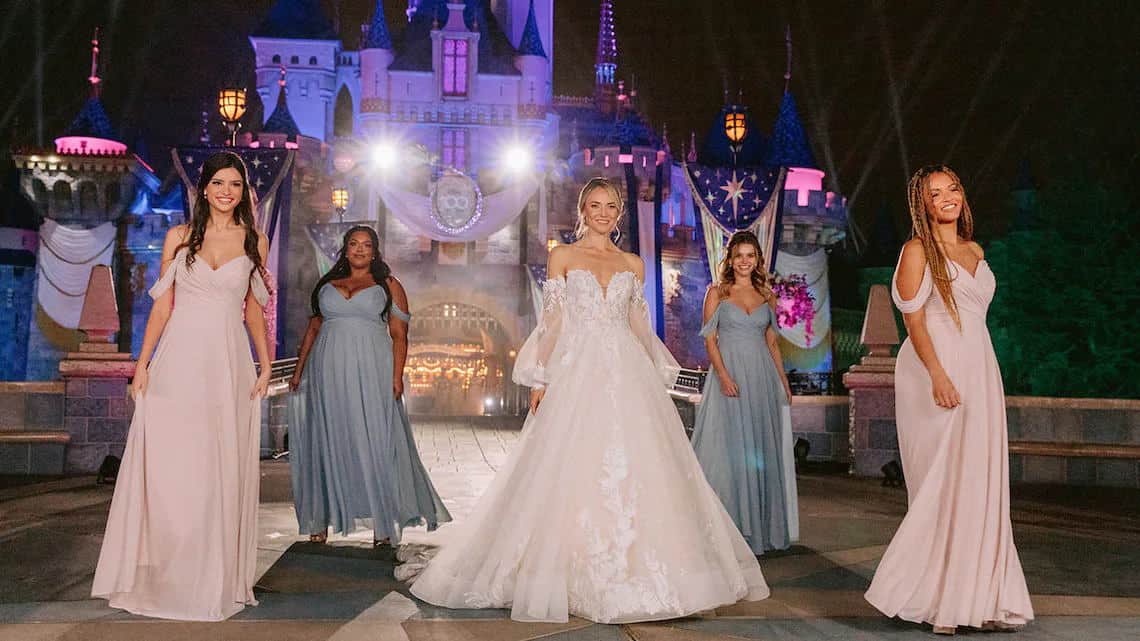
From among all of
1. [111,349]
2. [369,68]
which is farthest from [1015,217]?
[111,349]

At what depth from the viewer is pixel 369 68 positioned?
156 ft

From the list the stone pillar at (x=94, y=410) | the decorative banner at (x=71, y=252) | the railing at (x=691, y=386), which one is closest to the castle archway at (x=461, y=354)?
the decorative banner at (x=71, y=252)

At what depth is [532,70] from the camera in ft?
155

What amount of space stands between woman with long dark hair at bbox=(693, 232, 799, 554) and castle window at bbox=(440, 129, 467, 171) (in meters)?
39.2

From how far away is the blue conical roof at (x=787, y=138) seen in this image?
1844 inches

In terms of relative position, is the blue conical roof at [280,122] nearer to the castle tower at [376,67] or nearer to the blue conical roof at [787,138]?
the castle tower at [376,67]

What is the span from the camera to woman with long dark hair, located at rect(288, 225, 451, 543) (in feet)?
22.9

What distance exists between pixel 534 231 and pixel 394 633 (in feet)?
121

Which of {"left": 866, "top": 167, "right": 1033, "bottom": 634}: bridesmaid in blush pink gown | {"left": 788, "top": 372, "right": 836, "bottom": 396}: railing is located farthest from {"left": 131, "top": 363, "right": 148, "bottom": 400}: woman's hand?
{"left": 788, "top": 372, "right": 836, "bottom": 396}: railing

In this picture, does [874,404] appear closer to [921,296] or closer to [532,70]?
[921,296]

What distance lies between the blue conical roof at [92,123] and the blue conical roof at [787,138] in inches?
1084

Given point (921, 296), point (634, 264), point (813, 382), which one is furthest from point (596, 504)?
point (813, 382)

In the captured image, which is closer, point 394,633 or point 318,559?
point 394,633

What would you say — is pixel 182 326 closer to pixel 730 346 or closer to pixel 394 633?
pixel 394 633
